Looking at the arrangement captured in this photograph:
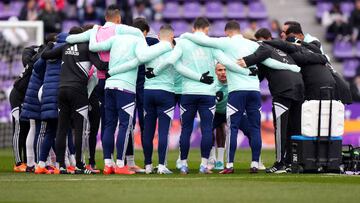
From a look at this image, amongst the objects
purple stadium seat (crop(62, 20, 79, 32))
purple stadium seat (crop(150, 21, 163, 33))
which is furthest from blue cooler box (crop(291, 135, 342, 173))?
purple stadium seat (crop(62, 20, 79, 32))

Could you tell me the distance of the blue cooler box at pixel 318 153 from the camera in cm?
1717

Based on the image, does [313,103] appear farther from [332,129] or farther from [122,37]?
[122,37]

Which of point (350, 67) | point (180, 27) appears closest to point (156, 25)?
point (180, 27)

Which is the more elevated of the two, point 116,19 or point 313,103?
point 116,19

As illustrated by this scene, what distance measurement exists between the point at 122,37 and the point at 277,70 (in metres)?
2.60

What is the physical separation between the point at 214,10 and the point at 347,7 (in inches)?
165

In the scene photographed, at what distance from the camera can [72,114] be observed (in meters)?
17.3

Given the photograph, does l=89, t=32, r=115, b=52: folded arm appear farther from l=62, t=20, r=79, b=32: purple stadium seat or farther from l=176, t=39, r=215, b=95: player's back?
l=62, t=20, r=79, b=32: purple stadium seat

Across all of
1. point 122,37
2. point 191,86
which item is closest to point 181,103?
point 191,86

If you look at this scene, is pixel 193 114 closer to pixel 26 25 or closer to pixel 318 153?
pixel 318 153

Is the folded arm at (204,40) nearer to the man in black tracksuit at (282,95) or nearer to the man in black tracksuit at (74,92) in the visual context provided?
the man in black tracksuit at (282,95)

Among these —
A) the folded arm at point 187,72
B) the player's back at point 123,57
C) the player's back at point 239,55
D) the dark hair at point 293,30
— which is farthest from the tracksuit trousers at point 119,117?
the dark hair at point 293,30

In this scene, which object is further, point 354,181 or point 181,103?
point 181,103

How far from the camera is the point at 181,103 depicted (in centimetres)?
1753
